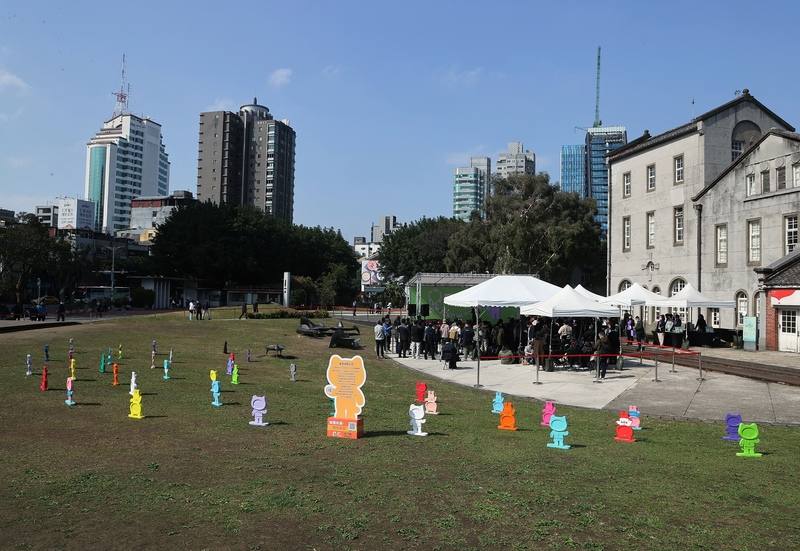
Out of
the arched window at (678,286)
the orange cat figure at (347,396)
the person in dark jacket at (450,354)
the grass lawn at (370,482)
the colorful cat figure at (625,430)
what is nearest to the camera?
the grass lawn at (370,482)

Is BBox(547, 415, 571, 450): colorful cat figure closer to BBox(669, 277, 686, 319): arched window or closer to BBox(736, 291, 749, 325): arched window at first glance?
BBox(736, 291, 749, 325): arched window

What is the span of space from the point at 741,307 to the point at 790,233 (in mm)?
4965

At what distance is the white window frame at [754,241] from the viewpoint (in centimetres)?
3459

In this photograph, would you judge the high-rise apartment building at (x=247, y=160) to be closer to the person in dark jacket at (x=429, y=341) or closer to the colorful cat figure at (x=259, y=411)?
the person in dark jacket at (x=429, y=341)

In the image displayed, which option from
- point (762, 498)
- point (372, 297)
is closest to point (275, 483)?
point (762, 498)

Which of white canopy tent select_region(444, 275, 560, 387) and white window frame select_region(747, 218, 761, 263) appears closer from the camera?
white canopy tent select_region(444, 275, 560, 387)

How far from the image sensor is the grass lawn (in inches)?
259

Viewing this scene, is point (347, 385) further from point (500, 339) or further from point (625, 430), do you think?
point (500, 339)

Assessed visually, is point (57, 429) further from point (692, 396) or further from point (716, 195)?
point (716, 195)

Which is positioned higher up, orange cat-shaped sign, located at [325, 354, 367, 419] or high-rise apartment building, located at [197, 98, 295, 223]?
high-rise apartment building, located at [197, 98, 295, 223]

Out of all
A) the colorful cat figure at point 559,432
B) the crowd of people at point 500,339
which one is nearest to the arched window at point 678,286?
the crowd of people at point 500,339

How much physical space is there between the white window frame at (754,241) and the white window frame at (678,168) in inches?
290

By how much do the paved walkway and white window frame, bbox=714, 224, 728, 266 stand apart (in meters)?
15.2

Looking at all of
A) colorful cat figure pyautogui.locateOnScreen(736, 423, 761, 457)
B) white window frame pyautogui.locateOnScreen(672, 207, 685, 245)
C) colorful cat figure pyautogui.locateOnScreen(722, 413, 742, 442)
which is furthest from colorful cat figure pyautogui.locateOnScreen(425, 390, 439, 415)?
white window frame pyautogui.locateOnScreen(672, 207, 685, 245)
